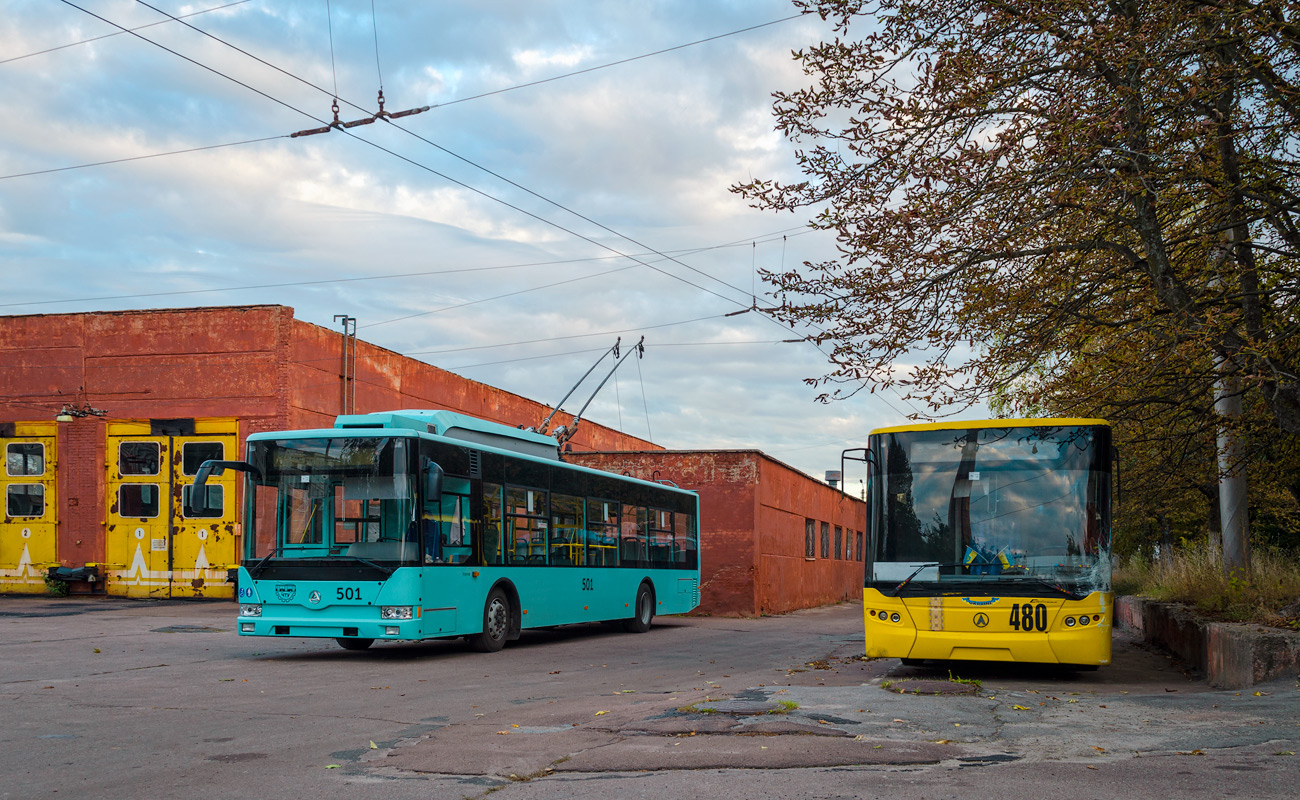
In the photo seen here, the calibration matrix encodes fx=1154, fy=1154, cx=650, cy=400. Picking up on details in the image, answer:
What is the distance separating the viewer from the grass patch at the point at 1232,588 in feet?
40.6

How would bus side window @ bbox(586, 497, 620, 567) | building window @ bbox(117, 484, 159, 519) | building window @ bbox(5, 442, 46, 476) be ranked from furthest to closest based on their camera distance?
building window @ bbox(5, 442, 46, 476), building window @ bbox(117, 484, 159, 519), bus side window @ bbox(586, 497, 620, 567)

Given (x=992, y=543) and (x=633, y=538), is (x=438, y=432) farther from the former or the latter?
(x=992, y=543)

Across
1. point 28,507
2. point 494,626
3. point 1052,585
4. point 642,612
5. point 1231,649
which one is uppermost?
point 28,507

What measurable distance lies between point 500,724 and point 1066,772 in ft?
12.9

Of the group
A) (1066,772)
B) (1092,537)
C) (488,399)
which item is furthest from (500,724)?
(488,399)

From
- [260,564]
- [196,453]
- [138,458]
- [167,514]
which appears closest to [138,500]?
[167,514]

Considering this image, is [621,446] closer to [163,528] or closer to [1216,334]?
[163,528]

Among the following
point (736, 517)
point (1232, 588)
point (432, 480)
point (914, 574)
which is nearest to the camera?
point (914, 574)

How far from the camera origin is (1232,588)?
13.5 m

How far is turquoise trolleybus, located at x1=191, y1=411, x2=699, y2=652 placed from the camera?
522 inches

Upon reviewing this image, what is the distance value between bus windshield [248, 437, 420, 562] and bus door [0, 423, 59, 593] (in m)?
13.6

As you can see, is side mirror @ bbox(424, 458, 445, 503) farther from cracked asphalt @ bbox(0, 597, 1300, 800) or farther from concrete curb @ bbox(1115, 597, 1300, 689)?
concrete curb @ bbox(1115, 597, 1300, 689)

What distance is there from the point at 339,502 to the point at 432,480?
1.20 m

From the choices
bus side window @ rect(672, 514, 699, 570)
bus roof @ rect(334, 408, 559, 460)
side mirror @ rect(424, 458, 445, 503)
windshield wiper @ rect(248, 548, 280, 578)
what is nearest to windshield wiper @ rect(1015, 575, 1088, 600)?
side mirror @ rect(424, 458, 445, 503)
